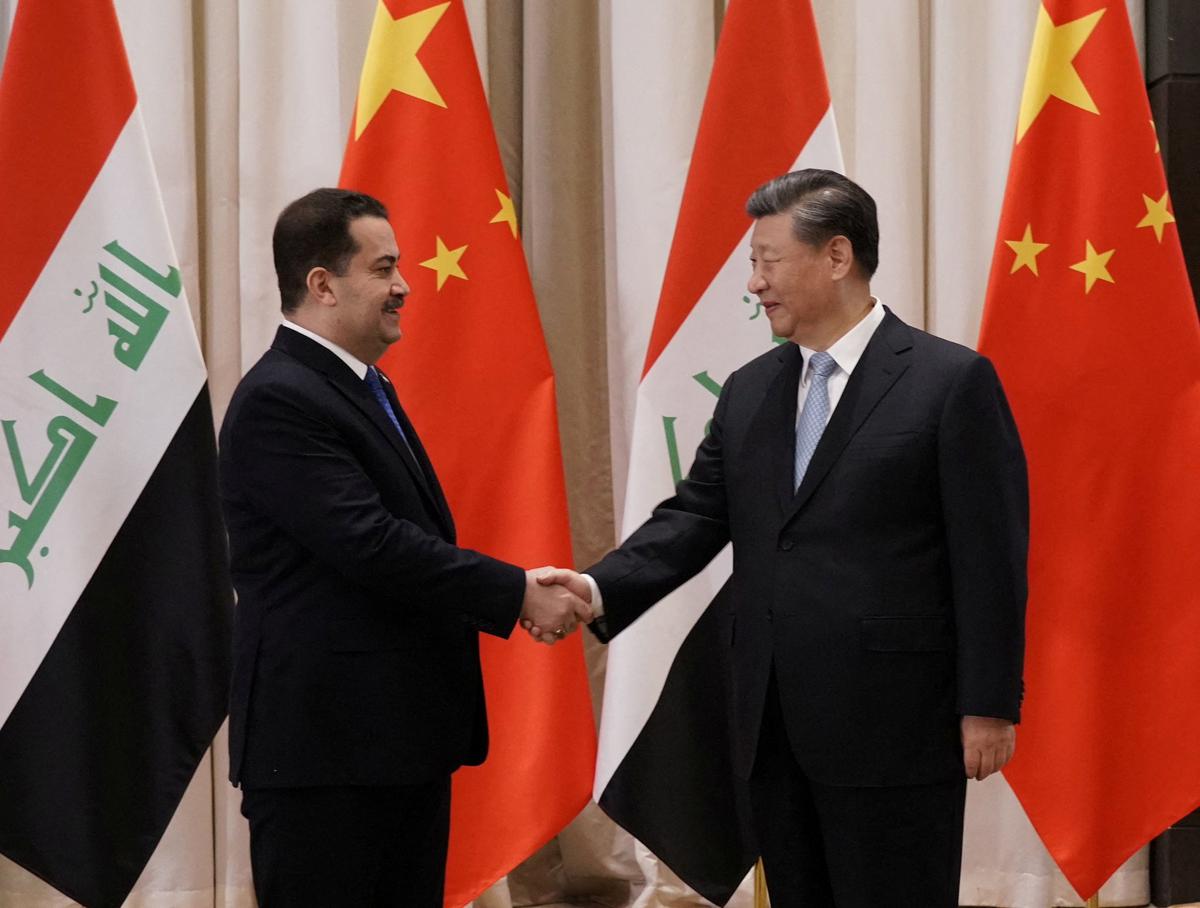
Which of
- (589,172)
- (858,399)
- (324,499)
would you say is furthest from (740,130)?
(324,499)

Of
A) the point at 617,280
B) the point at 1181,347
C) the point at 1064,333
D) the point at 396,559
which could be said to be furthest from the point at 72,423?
the point at 1181,347

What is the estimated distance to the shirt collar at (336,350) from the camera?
2115 mm

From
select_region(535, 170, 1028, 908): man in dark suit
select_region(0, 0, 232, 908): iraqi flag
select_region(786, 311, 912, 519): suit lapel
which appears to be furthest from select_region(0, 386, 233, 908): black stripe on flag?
select_region(786, 311, 912, 519): suit lapel

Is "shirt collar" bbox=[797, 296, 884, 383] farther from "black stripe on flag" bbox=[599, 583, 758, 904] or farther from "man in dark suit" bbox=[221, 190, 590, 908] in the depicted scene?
"black stripe on flag" bbox=[599, 583, 758, 904]

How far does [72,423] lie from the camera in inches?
106

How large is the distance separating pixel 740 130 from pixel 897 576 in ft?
4.27

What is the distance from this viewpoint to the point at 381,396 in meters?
2.23

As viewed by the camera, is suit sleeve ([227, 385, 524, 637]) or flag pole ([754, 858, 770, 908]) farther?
flag pole ([754, 858, 770, 908])

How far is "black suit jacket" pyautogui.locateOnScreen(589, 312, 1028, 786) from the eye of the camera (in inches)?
78.1

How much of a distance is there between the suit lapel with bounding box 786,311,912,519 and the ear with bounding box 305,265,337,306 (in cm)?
78

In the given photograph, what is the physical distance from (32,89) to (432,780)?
169 centimetres

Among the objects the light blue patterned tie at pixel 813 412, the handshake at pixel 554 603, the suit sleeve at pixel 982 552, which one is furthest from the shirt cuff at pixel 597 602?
the suit sleeve at pixel 982 552

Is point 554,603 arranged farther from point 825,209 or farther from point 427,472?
point 825,209

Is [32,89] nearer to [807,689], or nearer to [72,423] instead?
[72,423]
